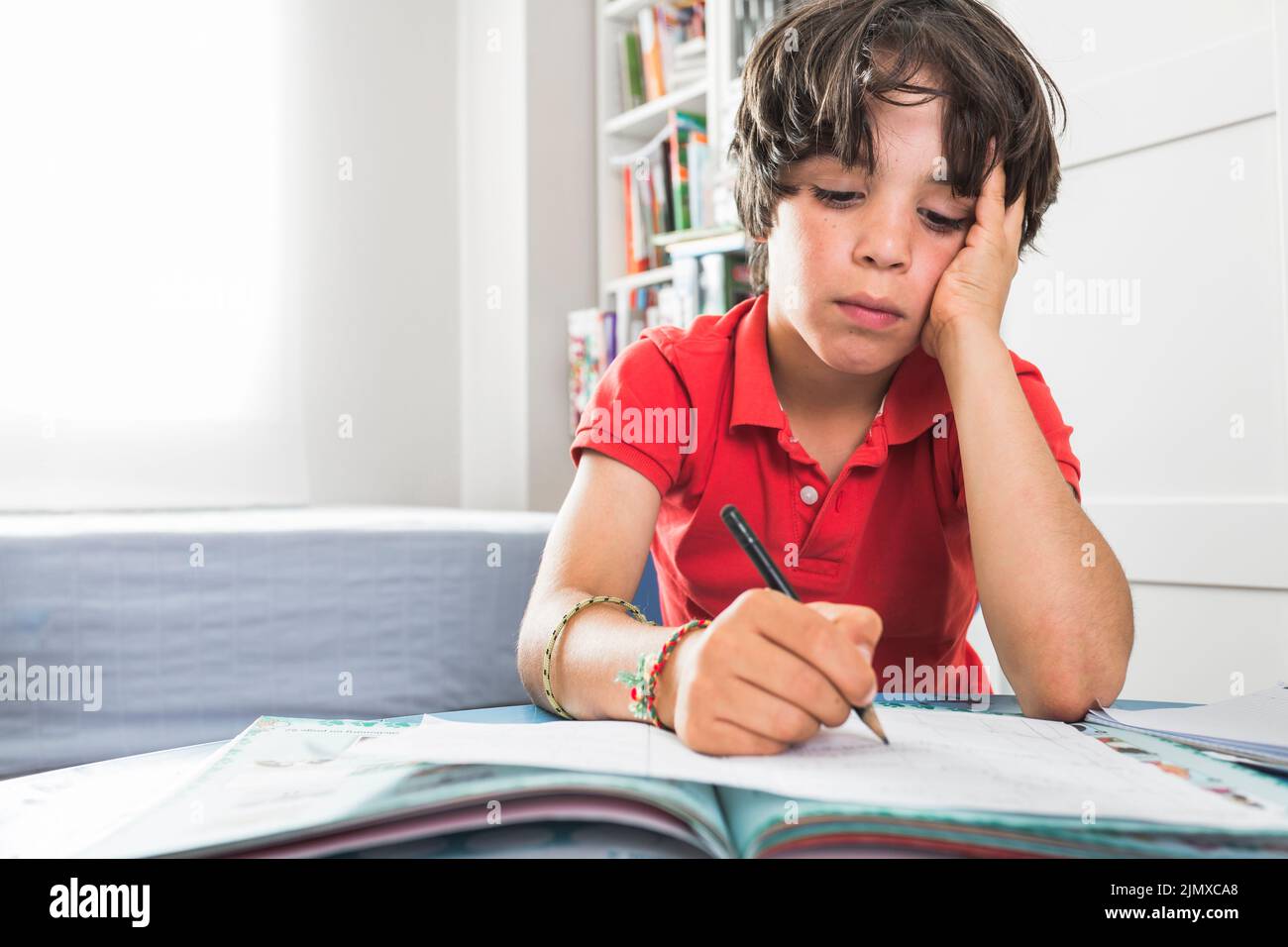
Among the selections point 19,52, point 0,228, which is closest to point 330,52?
point 19,52

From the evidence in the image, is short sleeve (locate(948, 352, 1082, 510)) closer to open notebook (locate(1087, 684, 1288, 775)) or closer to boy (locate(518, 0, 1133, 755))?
boy (locate(518, 0, 1133, 755))

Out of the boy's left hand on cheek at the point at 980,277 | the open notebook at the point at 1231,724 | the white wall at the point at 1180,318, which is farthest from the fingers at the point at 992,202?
the white wall at the point at 1180,318

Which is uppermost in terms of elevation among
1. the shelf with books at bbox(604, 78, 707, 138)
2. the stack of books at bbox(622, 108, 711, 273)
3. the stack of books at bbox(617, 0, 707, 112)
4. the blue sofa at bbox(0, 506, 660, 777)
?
the stack of books at bbox(617, 0, 707, 112)

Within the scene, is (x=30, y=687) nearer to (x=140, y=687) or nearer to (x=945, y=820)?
(x=140, y=687)

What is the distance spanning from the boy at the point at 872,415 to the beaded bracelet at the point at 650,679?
2 cm

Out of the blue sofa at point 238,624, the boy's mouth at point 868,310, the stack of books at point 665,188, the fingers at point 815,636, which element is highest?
the stack of books at point 665,188

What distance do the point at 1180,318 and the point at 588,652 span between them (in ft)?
3.94

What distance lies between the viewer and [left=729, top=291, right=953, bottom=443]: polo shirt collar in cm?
85

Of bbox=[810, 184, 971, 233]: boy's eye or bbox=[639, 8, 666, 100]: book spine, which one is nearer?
bbox=[810, 184, 971, 233]: boy's eye

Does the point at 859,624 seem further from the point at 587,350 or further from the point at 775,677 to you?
the point at 587,350

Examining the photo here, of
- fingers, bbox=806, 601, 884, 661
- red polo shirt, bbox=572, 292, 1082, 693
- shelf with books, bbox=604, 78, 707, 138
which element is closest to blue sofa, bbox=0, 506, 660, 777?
red polo shirt, bbox=572, 292, 1082, 693

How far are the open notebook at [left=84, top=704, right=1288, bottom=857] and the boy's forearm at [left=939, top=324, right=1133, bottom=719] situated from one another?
0.23m

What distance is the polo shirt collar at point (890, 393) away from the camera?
850mm

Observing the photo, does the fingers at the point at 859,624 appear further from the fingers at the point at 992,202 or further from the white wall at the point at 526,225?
the white wall at the point at 526,225
